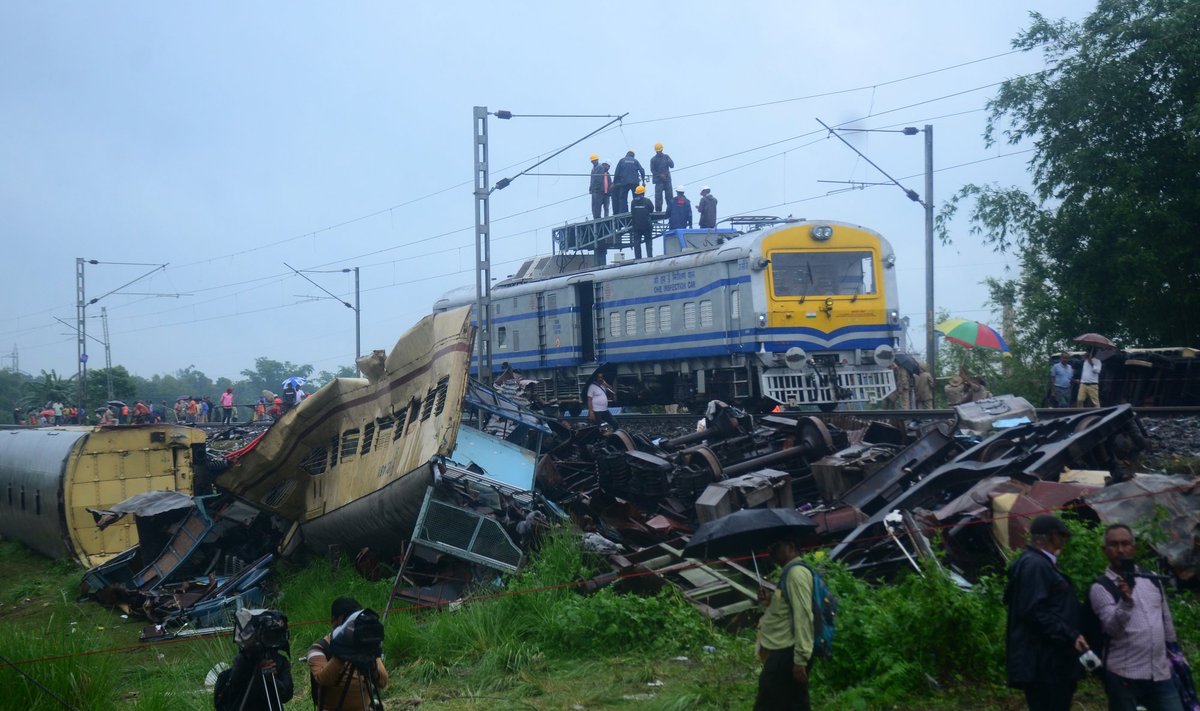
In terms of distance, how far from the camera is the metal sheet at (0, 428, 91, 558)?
19.2m

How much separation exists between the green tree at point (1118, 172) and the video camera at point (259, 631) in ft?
68.1

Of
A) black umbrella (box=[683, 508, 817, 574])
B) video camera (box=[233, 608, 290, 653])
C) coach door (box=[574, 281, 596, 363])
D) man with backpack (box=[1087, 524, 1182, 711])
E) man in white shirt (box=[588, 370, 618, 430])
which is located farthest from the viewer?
coach door (box=[574, 281, 596, 363])

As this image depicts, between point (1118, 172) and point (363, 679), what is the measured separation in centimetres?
2161

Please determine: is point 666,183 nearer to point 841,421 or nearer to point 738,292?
point 738,292

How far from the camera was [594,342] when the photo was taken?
2556 centimetres

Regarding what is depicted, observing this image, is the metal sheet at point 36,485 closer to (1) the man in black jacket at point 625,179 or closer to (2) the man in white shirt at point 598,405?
(2) the man in white shirt at point 598,405

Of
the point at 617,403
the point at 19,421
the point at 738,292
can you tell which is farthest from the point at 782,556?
the point at 19,421

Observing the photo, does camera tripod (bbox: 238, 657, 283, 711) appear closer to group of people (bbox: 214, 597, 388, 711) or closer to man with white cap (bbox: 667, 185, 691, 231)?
group of people (bbox: 214, 597, 388, 711)

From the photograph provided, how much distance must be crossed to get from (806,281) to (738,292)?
1.43m

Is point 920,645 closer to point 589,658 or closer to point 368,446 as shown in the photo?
point 589,658

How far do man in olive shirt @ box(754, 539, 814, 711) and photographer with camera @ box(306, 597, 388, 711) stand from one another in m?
2.12

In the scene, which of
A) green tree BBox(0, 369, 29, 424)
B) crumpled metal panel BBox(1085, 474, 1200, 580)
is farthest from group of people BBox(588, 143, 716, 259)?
green tree BBox(0, 369, 29, 424)

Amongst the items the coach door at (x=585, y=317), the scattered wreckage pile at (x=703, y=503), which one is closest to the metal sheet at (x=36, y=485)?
the scattered wreckage pile at (x=703, y=503)

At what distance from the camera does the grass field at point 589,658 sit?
7465 millimetres
